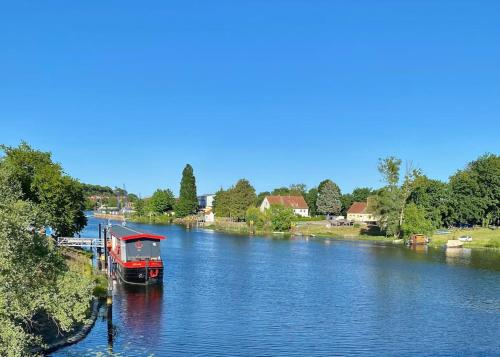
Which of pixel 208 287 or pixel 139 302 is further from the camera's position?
pixel 208 287

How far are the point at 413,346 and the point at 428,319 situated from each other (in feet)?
27.0

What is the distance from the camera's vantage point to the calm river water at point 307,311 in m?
33.2

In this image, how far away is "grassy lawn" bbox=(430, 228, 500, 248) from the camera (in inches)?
4178

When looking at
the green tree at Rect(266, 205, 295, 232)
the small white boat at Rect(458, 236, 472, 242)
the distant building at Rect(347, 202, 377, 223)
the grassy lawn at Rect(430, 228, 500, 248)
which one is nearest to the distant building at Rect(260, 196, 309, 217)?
the distant building at Rect(347, 202, 377, 223)

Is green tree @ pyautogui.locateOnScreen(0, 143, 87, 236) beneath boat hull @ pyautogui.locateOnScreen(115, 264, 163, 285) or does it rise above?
above

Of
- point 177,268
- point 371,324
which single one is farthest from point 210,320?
point 177,268

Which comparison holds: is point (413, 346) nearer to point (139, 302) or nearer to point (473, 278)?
point (139, 302)

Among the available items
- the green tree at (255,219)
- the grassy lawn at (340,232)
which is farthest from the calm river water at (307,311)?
the green tree at (255,219)

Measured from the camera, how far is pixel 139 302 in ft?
150

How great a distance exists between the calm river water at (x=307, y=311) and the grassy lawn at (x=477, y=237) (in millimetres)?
30117

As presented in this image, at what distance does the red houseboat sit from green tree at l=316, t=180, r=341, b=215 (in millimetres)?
130900

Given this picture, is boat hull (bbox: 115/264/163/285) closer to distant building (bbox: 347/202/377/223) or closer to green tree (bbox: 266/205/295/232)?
green tree (bbox: 266/205/295/232)

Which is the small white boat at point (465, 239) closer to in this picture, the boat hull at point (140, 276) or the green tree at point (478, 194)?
the green tree at point (478, 194)

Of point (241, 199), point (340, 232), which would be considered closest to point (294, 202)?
point (241, 199)
